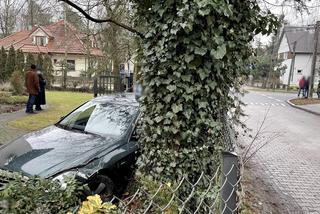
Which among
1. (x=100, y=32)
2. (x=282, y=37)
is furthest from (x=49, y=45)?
(x=282, y=37)

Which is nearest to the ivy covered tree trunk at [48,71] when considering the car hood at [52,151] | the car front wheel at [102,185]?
the car hood at [52,151]

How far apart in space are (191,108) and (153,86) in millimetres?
423

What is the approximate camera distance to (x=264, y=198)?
17.1 ft

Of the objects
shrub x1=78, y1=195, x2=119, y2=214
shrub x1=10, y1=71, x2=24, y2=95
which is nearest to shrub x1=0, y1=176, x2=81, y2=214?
shrub x1=78, y1=195, x2=119, y2=214

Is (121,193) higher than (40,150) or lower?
lower

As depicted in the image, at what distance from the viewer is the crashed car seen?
4.11 m

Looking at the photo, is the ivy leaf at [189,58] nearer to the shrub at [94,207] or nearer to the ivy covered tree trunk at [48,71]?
the shrub at [94,207]

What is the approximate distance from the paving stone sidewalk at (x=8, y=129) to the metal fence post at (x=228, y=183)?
674 cm

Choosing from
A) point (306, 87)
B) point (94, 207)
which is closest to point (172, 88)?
point (94, 207)

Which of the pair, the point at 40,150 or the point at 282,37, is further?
the point at 282,37

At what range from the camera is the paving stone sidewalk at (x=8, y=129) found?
27.6ft

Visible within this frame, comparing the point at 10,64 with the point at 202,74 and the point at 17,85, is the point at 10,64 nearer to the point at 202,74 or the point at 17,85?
the point at 17,85

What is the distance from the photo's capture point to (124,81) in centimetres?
1639

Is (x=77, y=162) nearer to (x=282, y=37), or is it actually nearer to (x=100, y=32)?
(x=100, y=32)
